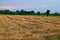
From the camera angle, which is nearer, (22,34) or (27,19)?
(22,34)

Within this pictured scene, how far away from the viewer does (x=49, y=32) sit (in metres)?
11.9

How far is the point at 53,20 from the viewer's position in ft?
50.2

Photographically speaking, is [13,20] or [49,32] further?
[13,20]

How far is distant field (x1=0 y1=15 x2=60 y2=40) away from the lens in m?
10.9

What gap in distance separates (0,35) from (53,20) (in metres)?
5.53

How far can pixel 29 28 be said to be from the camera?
12.9 meters

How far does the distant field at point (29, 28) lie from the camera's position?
35.8ft

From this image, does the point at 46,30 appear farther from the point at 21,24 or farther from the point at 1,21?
the point at 1,21

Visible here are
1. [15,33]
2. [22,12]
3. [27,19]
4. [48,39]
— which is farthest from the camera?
[22,12]

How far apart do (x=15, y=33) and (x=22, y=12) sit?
255 inches

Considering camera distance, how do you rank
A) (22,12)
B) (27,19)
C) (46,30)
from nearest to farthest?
(46,30) → (27,19) → (22,12)

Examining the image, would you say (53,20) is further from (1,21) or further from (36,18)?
(1,21)

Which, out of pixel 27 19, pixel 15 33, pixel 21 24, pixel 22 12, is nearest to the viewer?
pixel 15 33

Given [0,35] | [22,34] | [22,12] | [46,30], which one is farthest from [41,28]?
[22,12]
